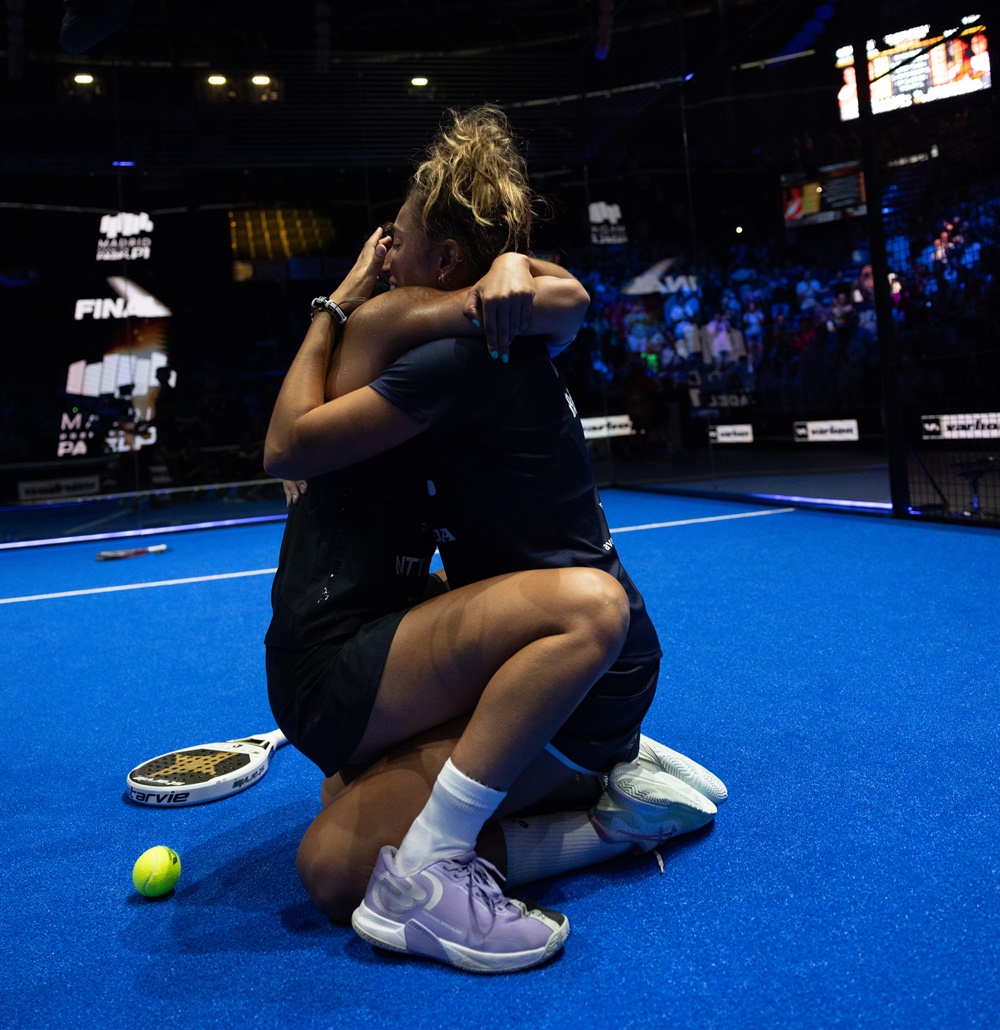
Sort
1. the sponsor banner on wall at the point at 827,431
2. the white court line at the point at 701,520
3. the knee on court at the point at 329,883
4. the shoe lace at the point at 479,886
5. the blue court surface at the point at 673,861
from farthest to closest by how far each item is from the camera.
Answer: the sponsor banner on wall at the point at 827,431, the white court line at the point at 701,520, the knee on court at the point at 329,883, the shoe lace at the point at 479,886, the blue court surface at the point at 673,861

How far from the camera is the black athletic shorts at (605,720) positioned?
5.45 ft

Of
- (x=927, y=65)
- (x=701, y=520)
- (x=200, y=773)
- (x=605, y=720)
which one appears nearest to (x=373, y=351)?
(x=605, y=720)

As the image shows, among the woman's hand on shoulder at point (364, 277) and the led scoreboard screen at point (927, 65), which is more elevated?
the led scoreboard screen at point (927, 65)

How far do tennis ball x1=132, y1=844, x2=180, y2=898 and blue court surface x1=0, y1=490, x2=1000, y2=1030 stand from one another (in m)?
0.03

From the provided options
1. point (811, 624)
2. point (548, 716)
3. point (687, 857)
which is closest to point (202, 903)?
point (548, 716)

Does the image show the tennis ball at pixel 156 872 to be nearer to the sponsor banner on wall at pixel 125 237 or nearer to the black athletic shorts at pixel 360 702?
the black athletic shorts at pixel 360 702

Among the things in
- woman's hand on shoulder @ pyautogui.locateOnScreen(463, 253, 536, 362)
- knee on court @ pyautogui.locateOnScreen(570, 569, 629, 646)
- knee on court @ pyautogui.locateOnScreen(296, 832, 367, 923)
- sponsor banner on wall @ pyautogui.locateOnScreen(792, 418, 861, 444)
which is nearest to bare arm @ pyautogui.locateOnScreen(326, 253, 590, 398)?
woman's hand on shoulder @ pyautogui.locateOnScreen(463, 253, 536, 362)

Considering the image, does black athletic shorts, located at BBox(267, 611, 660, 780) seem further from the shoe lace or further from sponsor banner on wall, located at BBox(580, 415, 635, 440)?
sponsor banner on wall, located at BBox(580, 415, 635, 440)

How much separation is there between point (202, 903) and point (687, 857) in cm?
88

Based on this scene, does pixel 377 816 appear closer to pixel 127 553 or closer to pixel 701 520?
pixel 701 520

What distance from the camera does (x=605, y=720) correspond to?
1.68 meters

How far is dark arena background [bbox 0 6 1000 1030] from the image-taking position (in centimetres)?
150

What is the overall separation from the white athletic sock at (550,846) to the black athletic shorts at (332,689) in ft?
1.06

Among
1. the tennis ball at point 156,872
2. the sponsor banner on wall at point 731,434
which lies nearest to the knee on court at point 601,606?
the tennis ball at point 156,872
